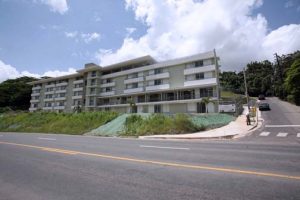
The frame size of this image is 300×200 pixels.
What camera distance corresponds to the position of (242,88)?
8644 centimetres

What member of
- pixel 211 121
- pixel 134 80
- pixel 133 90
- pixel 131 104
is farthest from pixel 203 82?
pixel 134 80

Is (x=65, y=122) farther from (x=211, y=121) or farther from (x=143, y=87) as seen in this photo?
(x=211, y=121)

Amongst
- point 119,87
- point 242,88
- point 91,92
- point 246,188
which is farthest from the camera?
point 242,88

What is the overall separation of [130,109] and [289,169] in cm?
4703

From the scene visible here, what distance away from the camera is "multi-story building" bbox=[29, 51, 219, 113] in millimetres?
40844

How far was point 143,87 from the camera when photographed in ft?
165

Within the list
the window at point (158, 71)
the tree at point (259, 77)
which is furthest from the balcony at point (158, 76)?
the tree at point (259, 77)

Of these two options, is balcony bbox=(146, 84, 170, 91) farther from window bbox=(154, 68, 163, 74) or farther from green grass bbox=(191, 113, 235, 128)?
green grass bbox=(191, 113, 235, 128)

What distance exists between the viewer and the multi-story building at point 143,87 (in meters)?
40.8

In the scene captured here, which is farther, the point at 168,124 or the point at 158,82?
the point at 158,82

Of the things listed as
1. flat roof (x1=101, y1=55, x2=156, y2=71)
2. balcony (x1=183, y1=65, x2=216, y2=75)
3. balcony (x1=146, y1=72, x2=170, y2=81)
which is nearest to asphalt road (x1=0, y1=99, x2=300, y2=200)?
balcony (x1=183, y1=65, x2=216, y2=75)

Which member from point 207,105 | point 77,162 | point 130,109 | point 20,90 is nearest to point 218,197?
point 77,162

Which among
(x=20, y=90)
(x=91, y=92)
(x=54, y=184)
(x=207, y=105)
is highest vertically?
(x=20, y=90)

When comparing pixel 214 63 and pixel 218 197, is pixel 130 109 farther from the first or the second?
pixel 218 197
